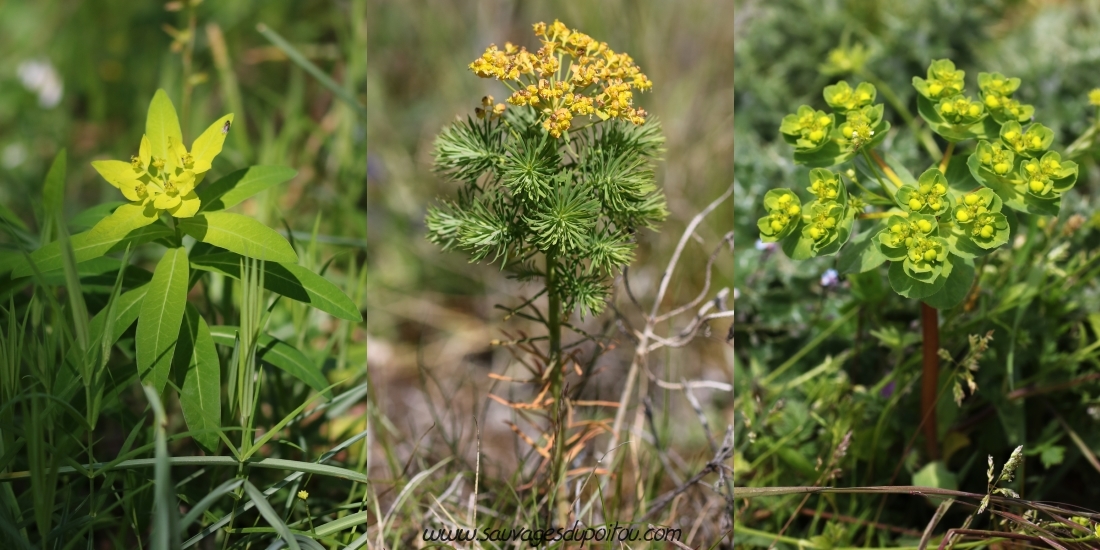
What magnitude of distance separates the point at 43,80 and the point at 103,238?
92.1 inches

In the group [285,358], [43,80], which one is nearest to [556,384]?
[285,358]

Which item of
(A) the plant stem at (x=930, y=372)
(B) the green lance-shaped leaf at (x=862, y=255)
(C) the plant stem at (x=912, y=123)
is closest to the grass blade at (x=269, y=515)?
(B) the green lance-shaped leaf at (x=862, y=255)

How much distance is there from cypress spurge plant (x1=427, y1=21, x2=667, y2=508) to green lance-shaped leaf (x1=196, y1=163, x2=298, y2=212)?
367mm

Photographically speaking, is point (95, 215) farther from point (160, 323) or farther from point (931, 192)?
point (931, 192)

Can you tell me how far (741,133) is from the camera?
2.74 m

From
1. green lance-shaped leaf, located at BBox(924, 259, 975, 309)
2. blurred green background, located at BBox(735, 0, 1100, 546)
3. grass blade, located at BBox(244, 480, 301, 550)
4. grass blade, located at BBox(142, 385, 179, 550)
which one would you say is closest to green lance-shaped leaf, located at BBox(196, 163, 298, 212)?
grass blade, located at BBox(142, 385, 179, 550)

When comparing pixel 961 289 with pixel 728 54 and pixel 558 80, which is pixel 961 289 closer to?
pixel 558 80

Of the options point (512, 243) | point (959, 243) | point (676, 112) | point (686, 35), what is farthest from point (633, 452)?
point (686, 35)

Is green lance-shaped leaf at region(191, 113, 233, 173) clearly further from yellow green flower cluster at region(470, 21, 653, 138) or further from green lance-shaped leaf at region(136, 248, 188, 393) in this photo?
yellow green flower cluster at region(470, 21, 653, 138)

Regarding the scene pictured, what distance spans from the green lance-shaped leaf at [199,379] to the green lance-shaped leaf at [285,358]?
0.08m

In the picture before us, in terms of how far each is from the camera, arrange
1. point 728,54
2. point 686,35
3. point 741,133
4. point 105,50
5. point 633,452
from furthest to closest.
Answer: point 105,50, point 686,35, point 728,54, point 741,133, point 633,452

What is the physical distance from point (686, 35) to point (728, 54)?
284 mm

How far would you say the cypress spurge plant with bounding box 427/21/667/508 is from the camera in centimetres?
152

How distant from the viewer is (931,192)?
5.20ft
